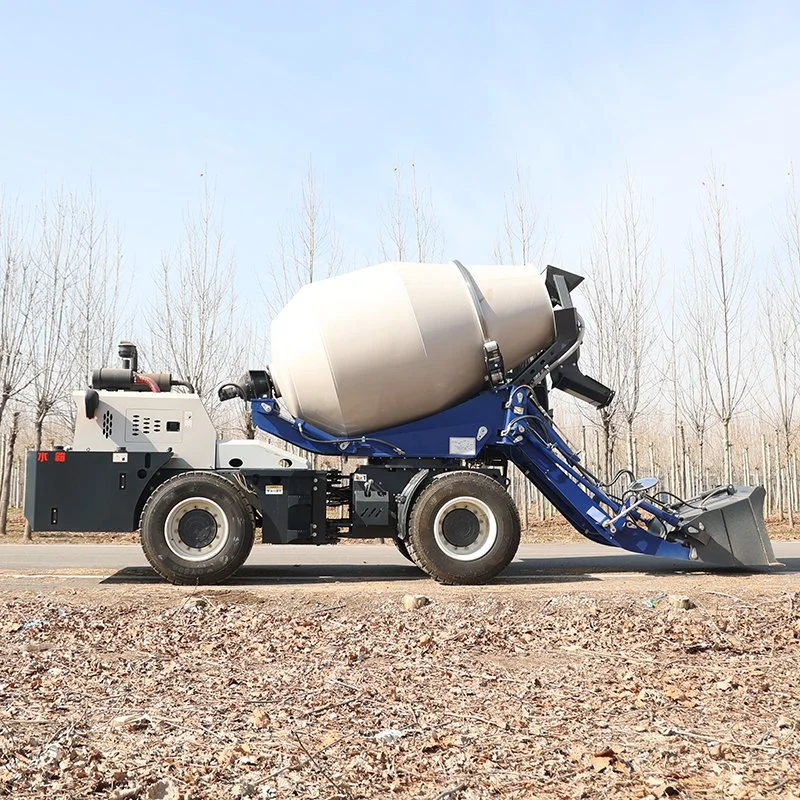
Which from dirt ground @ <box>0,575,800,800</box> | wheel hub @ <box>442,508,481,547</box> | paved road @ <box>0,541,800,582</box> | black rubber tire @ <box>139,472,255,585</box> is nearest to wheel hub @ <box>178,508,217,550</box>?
black rubber tire @ <box>139,472,255,585</box>

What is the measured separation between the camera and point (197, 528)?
9.70 metres

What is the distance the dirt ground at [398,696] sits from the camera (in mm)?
3967

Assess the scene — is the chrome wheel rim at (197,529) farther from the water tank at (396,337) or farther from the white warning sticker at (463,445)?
the white warning sticker at (463,445)

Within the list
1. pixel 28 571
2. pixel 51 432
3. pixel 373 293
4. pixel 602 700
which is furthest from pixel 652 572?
pixel 51 432

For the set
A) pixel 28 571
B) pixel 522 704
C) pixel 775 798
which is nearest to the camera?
pixel 775 798

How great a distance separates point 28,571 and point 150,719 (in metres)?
7.10

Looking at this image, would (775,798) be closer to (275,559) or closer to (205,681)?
(205,681)

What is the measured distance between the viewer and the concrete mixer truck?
9.68 metres

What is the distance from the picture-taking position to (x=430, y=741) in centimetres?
446

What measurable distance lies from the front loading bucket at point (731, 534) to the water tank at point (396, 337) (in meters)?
2.81

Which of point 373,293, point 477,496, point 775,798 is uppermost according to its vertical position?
point 373,293

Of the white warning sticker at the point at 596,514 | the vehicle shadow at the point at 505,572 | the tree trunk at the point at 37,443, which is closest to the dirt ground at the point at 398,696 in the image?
the white warning sticker at the point at 596,514

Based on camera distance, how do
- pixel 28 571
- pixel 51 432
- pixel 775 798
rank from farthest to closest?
1. pixel 51 432
2. pixel 28 571
3. pixel 775 798

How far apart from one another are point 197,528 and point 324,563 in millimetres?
3337
